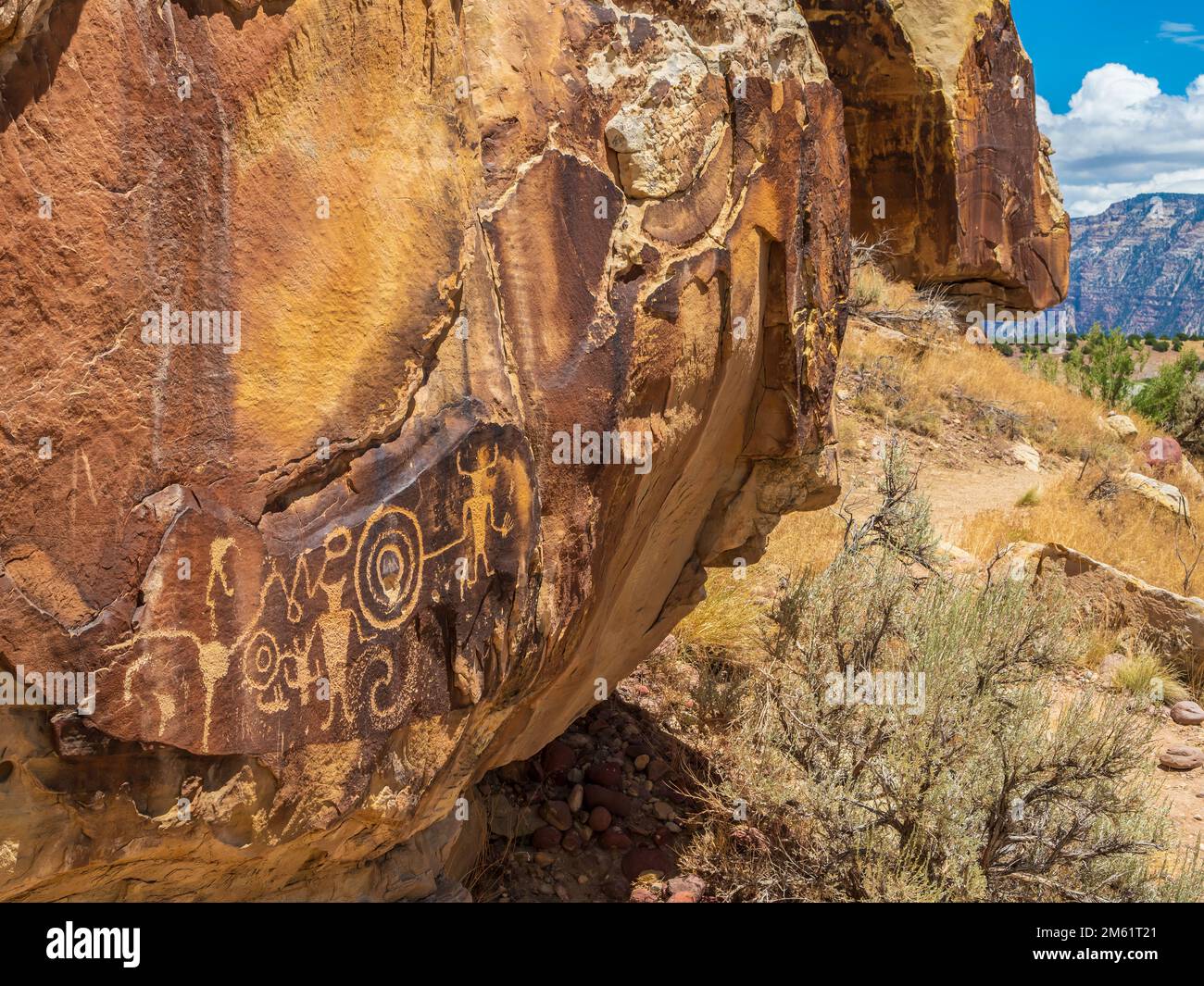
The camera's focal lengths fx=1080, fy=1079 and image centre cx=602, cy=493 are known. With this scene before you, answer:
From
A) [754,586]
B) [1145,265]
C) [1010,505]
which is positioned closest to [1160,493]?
[1010,505]

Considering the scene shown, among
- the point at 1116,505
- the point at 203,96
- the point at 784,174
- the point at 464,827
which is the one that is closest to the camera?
the point at 203,96

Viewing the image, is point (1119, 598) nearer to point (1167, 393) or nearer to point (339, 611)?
point (339, 611)

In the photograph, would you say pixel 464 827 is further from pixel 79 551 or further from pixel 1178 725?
pixel 1178 725

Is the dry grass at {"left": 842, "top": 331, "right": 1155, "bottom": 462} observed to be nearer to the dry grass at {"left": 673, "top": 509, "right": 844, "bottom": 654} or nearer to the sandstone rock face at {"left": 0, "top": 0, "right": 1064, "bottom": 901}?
the dry grass at {"left": 673, "top": 509, "right": 844, "bottom": 654}

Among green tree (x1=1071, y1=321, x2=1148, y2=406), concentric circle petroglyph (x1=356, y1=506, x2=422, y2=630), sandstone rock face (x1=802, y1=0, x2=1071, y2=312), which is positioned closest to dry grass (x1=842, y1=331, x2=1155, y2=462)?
sandstone rock face (x1=802, y1=0, x2=1071, y2=312)

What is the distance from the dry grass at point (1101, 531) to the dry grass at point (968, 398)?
1.30 m

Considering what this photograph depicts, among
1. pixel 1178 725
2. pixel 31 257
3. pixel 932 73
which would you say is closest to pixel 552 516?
pixel 31 257

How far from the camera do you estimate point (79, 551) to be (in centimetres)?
158

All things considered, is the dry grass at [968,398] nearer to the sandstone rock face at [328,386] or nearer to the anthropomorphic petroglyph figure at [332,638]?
the sandstone rock face at [328,386]

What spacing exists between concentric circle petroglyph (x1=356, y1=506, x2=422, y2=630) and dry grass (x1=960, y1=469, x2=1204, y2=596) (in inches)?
206

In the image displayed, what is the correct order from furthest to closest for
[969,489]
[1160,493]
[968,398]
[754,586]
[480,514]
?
[968,398]
[1160,493]
[969,489]
[754,586]
[480,514]

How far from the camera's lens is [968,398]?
9.60 metres

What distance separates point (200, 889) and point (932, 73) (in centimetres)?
998

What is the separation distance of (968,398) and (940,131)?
8.60ft
